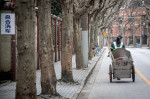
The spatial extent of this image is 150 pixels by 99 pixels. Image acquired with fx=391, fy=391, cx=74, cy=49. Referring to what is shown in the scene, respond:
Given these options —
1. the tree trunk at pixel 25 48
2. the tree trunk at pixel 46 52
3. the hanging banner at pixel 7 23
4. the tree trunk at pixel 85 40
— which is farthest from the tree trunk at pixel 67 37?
the tree trunk at pixel 85 40

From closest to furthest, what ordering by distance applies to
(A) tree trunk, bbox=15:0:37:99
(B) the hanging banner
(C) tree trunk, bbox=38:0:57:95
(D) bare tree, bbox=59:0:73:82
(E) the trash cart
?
(A) tree trunk, bbox=15:0:37:99 → (C) tree trunk, bbox=38:0:57:95 → (B) the hanging banner → (D) bare tree, bbox=59:0:73:82 → (E) the trash cart

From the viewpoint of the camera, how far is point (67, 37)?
14.3 m

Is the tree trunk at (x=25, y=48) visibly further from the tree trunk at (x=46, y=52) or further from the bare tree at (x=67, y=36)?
the bare tree at (x=67, y=36)

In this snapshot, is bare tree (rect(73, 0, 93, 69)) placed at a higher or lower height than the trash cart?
higher

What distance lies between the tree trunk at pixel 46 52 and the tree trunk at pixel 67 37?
327cm

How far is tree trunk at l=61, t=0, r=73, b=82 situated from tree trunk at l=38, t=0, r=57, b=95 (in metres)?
3.27

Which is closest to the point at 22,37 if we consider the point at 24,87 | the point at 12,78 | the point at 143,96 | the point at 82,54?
the point at 24,87

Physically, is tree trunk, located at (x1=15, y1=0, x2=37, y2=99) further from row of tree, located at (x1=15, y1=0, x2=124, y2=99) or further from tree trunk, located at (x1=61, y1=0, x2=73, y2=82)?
tree trunk, located at (x1=61, y1=0, x2=73, y2=82)

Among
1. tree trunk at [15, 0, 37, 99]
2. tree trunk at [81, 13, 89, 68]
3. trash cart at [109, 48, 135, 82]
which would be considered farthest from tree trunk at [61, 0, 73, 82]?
tree trunk at [81, 13, 89, 68]

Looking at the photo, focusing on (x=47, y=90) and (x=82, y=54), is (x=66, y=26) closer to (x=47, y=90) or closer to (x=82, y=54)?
(x=47, y=90)

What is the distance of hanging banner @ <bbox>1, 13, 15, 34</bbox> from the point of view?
1358 cm

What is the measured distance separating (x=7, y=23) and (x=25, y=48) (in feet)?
20.6

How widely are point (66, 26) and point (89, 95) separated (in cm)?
344

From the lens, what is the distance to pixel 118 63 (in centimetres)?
1452
